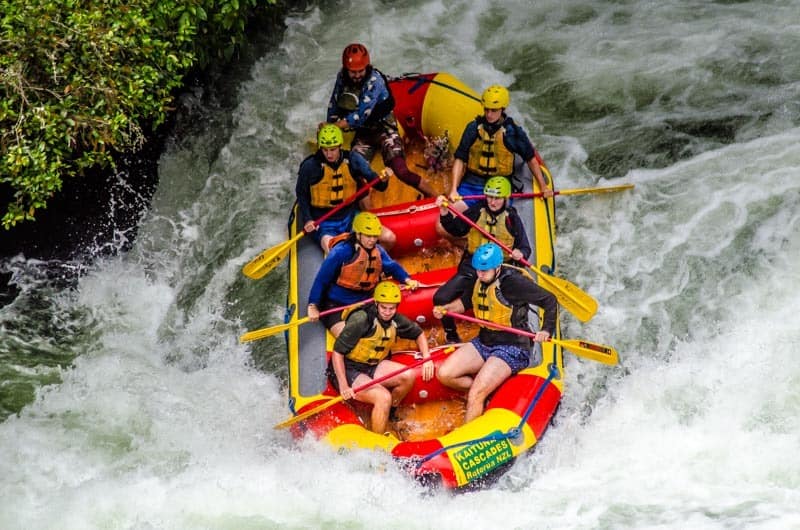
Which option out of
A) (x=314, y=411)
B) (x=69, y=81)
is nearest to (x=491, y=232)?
(x=314, y=411)

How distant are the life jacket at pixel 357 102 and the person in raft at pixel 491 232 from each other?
106 centimetres

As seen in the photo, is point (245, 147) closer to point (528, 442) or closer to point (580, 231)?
point (580, 231)

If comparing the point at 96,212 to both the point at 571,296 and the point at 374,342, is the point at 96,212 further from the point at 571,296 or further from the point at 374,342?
the point at 571,296

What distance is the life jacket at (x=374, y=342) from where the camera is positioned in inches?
235

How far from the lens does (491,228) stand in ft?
21.2

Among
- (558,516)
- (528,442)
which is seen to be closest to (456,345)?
(528,442)

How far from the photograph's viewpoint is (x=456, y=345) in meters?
6.21

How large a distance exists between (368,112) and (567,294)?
185 centimetres

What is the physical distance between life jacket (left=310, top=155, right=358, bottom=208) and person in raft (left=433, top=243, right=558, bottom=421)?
3.64 ft

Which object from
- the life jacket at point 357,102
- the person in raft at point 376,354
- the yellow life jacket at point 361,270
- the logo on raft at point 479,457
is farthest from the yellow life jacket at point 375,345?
the life jacket at point 357,102

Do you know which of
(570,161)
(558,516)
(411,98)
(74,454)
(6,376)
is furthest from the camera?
(570,161)

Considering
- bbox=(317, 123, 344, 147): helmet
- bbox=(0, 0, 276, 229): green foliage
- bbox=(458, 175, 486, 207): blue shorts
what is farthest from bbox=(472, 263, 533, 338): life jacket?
bbox=(0, 0, 276, 229): green foliage

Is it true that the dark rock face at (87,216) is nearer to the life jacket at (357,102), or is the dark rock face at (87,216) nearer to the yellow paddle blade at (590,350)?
the life jacket at (357,102)

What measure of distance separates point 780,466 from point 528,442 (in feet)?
Result: 4.53
